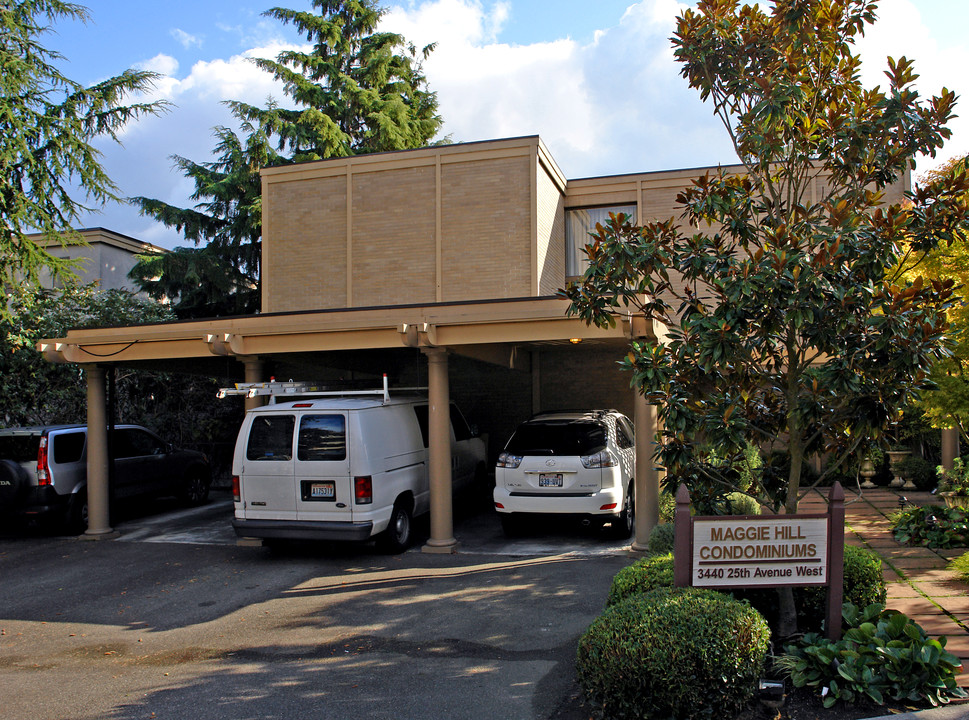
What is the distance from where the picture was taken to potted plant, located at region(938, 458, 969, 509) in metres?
9.19

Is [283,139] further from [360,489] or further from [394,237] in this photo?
[360,489]

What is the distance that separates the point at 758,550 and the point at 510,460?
5088 mm

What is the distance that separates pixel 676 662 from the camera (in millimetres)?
4289

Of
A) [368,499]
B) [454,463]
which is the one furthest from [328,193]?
[368,499]

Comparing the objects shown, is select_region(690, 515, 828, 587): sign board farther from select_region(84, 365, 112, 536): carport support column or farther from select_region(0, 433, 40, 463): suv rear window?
select_region(0, 433, 40, 463): suv rear window

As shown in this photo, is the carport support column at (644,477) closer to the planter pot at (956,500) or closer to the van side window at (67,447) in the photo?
the planter pot at (956,500)

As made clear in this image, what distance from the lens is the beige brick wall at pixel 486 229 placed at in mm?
14234

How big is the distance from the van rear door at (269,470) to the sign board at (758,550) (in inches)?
218

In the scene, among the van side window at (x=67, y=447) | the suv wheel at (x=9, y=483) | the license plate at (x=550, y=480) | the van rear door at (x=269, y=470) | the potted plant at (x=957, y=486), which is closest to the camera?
the van rear door at (x=269, y=470)

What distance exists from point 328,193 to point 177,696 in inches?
474

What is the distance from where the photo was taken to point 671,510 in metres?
9.30

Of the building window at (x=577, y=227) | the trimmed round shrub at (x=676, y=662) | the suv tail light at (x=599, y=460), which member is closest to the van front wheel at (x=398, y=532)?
the suv tail light at (x=599, y=460)

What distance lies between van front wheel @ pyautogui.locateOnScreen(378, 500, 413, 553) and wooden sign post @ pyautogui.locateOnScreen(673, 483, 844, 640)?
5.18m

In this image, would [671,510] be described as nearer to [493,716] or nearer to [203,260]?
[493,716]
